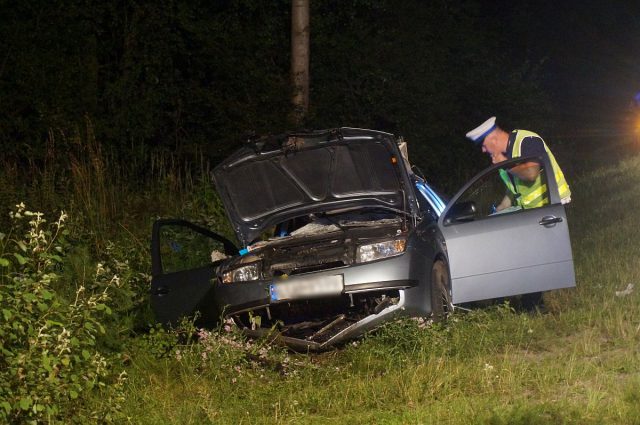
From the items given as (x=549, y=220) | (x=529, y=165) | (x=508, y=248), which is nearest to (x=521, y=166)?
(x=529, y=165)

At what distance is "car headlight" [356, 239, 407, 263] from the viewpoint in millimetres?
8461

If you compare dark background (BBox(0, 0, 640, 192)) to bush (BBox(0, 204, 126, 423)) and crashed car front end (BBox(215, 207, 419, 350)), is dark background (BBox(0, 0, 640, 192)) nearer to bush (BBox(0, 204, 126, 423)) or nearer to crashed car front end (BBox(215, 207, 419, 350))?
crashed car front end (BBox(215, 207, 419, 350))

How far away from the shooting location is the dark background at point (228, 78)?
55.9 ft

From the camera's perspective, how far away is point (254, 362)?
316 inches

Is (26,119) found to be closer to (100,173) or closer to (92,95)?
(92,95)

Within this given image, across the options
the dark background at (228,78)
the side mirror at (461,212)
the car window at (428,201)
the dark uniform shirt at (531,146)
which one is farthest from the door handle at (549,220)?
the dark background at (228,78)

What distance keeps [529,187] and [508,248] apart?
0.92m

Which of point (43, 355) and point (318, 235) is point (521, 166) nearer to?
point (318, 235)

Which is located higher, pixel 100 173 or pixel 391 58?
pixel 391 58

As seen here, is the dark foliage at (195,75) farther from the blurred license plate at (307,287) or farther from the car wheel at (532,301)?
the blurred license plate at (307,287)

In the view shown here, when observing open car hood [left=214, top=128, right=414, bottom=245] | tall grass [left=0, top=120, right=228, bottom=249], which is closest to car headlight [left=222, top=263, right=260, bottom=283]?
open car hood [left=214, top=128, right=414, bottom=245]

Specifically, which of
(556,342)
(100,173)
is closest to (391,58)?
(100,173)

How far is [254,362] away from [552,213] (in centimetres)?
292

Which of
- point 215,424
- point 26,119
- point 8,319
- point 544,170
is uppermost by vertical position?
point 26,119
